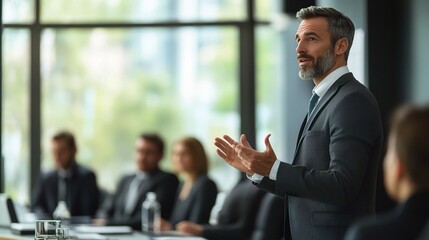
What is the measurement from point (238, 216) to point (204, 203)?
1.04ft

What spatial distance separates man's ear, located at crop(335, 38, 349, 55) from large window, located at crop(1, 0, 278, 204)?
19.4ft

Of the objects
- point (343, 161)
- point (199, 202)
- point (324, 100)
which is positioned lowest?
point (199, 202)

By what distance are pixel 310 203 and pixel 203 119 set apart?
623 cm

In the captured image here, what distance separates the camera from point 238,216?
694cm

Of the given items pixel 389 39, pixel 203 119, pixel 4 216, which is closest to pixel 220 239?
pixel 4 216

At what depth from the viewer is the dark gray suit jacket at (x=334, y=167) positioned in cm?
365

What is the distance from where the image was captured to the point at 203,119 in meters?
10.0

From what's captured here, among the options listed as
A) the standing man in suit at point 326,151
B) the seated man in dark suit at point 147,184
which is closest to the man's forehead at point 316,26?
the standing man in suit at point 326,151

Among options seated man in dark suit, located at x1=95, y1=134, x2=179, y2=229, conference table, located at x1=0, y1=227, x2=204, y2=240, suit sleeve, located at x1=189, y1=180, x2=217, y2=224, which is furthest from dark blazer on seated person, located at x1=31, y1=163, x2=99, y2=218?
conference table, located at x1=0, y1=227, x2=204, y2=240

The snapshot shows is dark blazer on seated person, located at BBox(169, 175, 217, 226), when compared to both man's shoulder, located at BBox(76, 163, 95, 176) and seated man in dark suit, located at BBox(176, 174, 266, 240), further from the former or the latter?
man's shoulder, located at BBox(76, 163, 95, 176)

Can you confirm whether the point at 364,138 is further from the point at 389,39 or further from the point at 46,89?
the point at 46,89

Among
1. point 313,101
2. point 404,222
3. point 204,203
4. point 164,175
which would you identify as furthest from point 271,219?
point 404,222

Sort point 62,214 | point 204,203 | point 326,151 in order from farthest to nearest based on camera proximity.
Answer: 1. point 62,214
2. point 204,203
3. point 326,151

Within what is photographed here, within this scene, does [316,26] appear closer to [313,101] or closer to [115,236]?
[313,101]
